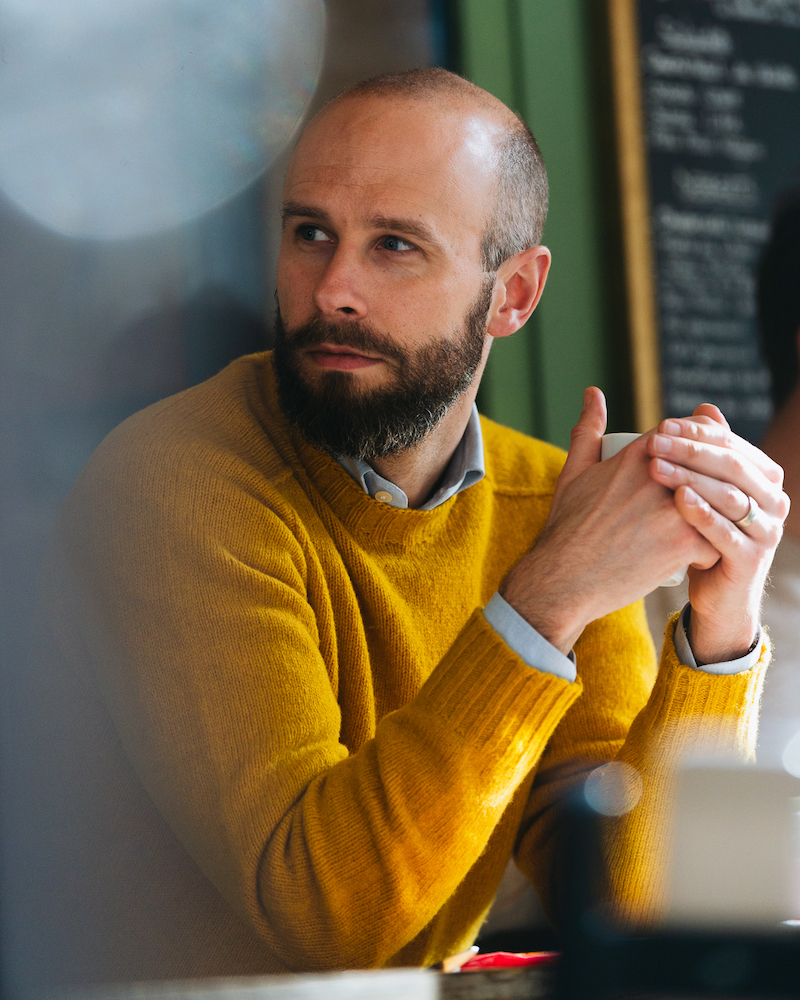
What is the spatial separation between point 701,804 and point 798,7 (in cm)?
159

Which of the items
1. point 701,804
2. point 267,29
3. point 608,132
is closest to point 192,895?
point 701,804

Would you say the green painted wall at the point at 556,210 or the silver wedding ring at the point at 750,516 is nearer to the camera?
the silver wedding ring at the point at 750,516

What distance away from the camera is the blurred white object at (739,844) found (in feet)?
1.60

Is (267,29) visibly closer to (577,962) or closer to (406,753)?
(406,753)

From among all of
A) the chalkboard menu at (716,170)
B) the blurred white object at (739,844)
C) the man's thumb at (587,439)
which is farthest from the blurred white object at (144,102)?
the blurred white object at (739,844)

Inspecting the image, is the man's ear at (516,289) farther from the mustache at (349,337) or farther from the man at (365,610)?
the mustache at (349,337)

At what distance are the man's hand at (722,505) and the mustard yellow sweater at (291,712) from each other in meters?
0.06

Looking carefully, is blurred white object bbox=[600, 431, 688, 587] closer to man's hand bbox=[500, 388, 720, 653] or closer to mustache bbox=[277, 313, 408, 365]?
man's hand bbox=[500, 388, 720, 653]

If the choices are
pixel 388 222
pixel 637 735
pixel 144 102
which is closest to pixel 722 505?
pixel 637 735

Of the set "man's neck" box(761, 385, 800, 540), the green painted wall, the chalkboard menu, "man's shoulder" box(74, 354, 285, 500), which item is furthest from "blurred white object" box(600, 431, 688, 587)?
the chalkboard menu

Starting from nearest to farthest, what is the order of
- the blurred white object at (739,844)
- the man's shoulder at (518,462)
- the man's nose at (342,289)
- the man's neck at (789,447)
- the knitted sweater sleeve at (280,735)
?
the blurred white object at (739,844), the knitted sweater sleeve at (280,735), the man's nose at (342,289), the man's shoulder at (518,462), the man's neck at (789,447)

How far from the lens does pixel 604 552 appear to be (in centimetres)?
68

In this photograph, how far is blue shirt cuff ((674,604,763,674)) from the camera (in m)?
0.78

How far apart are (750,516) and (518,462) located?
1.12ft
